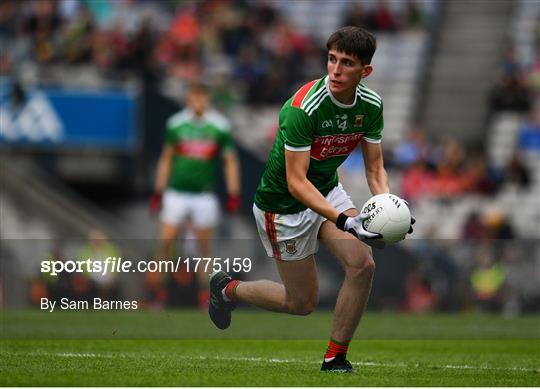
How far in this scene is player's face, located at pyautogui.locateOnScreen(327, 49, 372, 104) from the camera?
866cm

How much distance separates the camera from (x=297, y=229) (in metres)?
9.45

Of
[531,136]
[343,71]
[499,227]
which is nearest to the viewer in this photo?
[343,71]

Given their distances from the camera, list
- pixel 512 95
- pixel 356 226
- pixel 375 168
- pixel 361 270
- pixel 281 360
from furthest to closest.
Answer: pixel 512 95 < pixel 281 360 < pixel 375 168 < pixel 361 270 < pixel 356 226

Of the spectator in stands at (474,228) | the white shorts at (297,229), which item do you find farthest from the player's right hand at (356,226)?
the spectator in stands at (474,228)

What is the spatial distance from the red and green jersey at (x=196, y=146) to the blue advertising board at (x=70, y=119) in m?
4.21

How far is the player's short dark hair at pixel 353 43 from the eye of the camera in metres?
8.63

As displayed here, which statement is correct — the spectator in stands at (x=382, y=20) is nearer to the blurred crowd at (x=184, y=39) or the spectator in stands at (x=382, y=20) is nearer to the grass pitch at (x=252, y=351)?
the blurred crowd at (x=184, y=39)

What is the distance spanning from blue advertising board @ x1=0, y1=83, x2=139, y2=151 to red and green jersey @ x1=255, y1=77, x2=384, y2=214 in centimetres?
1265

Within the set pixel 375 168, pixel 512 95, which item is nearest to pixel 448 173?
pixel 512 95

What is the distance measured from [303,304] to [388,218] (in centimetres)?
133

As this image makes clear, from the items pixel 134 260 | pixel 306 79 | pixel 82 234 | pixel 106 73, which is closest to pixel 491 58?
pixel 306 79

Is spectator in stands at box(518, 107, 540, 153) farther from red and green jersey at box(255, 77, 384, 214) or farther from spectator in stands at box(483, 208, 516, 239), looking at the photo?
red and green jersey at box(255, 77, 384, 214)

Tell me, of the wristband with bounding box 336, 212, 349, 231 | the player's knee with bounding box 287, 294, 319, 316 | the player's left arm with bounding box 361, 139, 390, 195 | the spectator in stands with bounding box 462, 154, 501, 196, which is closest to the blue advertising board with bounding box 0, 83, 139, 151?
the spectator in stands with bounding box 462, 154, 501, 196

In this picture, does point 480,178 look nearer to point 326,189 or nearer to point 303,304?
point 303,304
